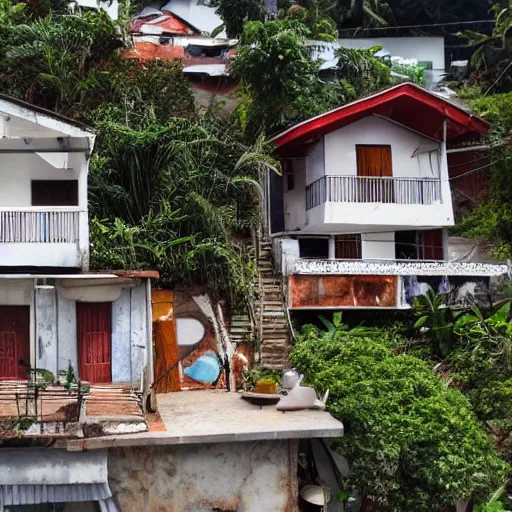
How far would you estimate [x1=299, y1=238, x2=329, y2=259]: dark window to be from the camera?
2202cm

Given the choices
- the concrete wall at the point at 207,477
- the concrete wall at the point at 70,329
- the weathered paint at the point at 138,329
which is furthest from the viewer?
the weathered paint at the point at 138,329

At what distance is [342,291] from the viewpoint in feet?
60.3

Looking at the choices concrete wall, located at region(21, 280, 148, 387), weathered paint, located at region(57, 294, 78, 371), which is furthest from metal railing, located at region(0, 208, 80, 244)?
weathered paint, located at region(57, 294, 78, 371)

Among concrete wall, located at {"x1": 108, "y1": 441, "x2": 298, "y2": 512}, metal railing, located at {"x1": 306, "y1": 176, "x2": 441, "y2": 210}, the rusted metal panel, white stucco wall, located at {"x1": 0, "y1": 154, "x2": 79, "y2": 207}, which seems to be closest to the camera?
concrete wall, located at {"x1": 108, "y1": 441, "x2": 298, "y2": 512}

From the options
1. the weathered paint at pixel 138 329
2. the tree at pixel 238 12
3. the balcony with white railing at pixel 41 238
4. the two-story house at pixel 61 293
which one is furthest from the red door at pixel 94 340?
the tree at pixel 238 12

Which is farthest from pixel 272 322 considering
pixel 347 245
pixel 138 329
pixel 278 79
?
pixel 278 79

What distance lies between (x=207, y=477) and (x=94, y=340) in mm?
4043

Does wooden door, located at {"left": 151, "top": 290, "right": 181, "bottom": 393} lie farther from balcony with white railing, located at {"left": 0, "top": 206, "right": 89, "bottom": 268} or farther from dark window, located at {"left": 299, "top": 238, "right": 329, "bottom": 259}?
dark window, located at {"left": 299, "top": 238, "right": 329, "bottom": 259}

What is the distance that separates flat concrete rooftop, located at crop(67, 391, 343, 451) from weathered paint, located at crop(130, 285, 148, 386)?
Result: 3.16 ft

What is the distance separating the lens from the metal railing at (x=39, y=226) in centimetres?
1476

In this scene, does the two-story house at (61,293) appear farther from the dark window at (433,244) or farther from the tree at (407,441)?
the dark window at (433,244)

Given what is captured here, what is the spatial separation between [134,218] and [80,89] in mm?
5772

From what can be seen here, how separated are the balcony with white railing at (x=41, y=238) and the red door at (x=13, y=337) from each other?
1.14 meters

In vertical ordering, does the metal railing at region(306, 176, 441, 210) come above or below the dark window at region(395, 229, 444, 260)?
above
